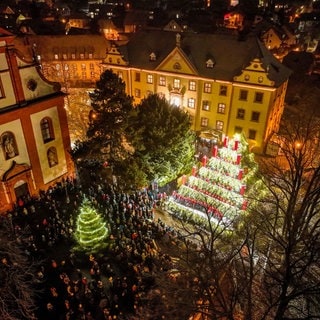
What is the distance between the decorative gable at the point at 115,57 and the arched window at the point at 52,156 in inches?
675

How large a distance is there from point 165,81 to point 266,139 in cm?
1304

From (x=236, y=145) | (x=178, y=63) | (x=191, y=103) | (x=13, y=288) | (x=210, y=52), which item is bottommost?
(x=13, y=288)

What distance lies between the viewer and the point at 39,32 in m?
54.1

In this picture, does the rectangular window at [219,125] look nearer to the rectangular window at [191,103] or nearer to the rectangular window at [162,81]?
the rectangular window at [191,103]

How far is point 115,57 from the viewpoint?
37188mm

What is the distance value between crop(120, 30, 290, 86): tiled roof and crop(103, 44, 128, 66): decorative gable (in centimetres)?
78

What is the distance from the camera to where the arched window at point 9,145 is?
20766mm

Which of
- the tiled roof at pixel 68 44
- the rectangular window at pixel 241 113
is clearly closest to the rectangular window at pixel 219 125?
the rectangular window at pixel 241 113

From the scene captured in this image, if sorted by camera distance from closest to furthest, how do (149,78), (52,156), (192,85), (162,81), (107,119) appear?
(107,119) → (52,156) → (192,85) → (162,81) → (149,78)

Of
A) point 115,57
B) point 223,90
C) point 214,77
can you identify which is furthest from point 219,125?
point 115,57

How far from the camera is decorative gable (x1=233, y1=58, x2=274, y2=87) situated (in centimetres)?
2958

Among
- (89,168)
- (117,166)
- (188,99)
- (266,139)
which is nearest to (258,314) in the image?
(117,166)

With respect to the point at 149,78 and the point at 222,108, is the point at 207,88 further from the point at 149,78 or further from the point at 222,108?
the point at 149,78

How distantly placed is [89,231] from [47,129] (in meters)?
9.92
